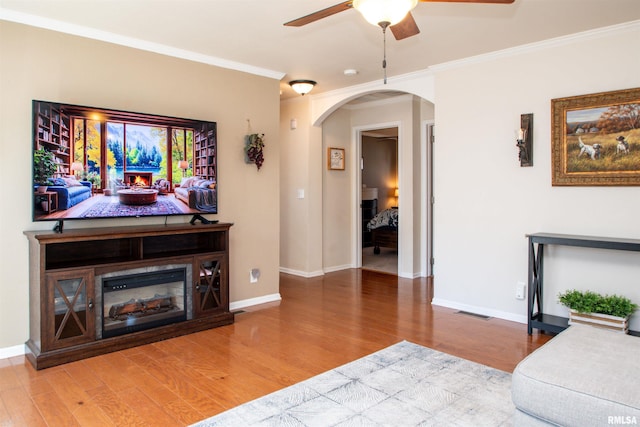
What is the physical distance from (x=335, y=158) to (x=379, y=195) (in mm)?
3743

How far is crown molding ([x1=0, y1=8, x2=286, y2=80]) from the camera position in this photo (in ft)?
10.4

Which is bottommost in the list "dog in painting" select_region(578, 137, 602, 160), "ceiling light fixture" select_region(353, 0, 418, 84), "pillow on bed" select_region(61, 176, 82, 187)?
"pillow on bed" select_region(61, 176, 82, 187)

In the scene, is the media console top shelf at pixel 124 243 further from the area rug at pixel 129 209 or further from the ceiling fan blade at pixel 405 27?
the ceiling fan blade at pixel 405 27

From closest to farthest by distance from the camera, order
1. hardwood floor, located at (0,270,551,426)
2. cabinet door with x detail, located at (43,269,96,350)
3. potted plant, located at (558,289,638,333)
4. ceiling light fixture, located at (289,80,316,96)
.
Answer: hardwood floor, located at (0,270,551,426)
cabinet door with x detail, located at (43,269,96,350)
potted plant, located at (558,289,638,333)
ceiling light fixture, located at (289,80,316,96)

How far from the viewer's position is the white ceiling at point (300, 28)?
3018 mm

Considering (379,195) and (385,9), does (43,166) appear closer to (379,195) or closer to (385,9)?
(385,9)

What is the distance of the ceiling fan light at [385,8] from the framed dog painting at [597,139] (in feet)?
7.47

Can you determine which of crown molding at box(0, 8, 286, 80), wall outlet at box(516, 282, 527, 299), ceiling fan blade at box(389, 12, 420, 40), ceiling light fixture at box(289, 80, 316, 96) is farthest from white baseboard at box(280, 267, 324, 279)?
ceiling fan blade at box(389, 12, 420, 40)

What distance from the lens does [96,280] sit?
3182 mm

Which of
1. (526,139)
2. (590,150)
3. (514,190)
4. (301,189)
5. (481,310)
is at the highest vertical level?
(526,139)

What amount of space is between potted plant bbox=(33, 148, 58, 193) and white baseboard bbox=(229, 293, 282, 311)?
203 centimetres

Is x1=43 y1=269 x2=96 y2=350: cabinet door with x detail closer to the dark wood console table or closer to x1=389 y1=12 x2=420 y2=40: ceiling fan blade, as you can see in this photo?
the dark wood console table

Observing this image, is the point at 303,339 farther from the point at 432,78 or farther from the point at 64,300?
the point at 432,78

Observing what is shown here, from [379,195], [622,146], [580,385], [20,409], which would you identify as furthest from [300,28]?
[379,195]
